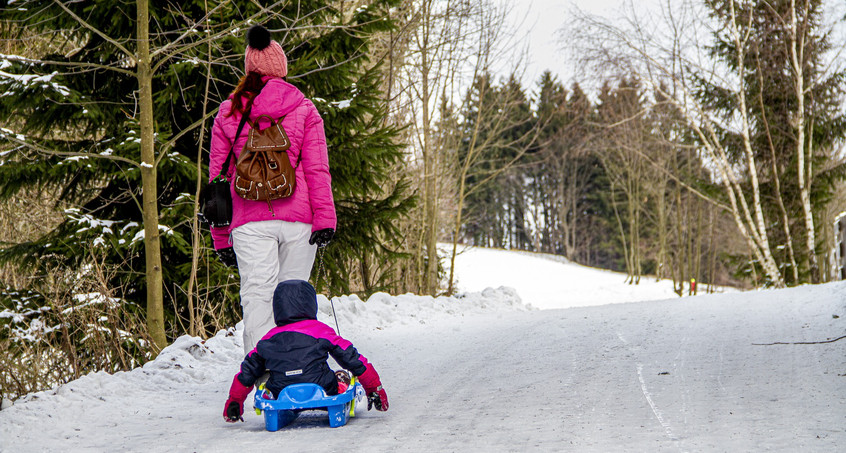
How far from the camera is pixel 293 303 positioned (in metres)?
3.49

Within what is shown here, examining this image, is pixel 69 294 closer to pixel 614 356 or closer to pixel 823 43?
pixel 614 356

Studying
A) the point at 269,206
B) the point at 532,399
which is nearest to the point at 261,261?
the point at 269,206

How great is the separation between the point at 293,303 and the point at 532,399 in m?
1.53

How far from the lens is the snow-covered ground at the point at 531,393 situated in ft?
9.89

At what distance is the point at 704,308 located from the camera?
27.1ft

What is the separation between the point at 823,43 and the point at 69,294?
17.0 m

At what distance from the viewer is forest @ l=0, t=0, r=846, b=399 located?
6.20m

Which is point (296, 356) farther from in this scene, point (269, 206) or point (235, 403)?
point (269, 206)

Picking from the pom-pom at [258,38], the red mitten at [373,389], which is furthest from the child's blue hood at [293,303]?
the pom-pom at [258,38]

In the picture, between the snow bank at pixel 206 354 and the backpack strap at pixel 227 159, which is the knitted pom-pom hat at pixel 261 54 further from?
the snow bank at pixel 206 354

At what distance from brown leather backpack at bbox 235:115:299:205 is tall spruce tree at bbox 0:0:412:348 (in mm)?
2472

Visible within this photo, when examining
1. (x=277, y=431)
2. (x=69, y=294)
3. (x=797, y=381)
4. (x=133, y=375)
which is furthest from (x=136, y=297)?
(x=797, y=381)

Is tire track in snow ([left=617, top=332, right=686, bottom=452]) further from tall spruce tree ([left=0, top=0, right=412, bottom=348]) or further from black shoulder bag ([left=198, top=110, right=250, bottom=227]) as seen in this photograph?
tall spruce tree ([left=0, top=0, right=412, bottom=348])

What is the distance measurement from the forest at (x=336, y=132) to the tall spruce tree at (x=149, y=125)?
0.03 m
